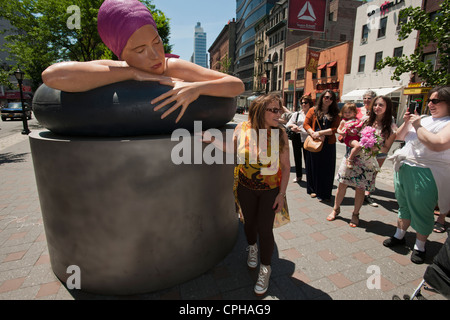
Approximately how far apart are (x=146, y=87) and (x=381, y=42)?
1026 inches

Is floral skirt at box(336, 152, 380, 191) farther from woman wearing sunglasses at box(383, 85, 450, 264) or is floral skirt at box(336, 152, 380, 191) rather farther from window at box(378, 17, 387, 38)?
window at box(378, 17, 387, 38)

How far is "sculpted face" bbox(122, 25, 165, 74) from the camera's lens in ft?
6.30

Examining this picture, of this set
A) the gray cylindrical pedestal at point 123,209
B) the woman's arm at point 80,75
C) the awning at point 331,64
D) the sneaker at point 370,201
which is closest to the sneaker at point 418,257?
the sneaker at point 370,201

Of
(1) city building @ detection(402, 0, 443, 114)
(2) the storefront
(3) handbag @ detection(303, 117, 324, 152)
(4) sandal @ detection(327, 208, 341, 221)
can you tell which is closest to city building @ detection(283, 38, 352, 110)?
(1) city building @ detection(402, 0, 443, 114)

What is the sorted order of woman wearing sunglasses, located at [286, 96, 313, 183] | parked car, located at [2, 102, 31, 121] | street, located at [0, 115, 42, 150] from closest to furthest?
woman wearing sunglasses, located at [286, 96, 313, 183]
street, located at [0, 115, 42, 150]
parked car, located at [2, 102, 31, 121]

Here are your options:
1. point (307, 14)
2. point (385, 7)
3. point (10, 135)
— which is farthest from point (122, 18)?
point (385, 7)

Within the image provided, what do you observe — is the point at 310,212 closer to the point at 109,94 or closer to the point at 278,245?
the point at 278,245

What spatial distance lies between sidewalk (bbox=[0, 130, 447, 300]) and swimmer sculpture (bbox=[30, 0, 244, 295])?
29 centimetres

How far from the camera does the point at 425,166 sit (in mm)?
2613

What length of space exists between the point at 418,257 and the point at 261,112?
2.41 m

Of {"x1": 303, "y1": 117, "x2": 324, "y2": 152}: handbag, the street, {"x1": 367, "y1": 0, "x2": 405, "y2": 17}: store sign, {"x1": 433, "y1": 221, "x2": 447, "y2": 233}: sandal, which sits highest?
{"x1": 367, "y1": 0, "x2": 405, "y2": 17}: store sign

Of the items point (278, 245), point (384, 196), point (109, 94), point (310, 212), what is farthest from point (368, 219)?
point (109, 94)

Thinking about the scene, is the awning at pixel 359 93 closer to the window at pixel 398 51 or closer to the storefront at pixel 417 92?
the storefront at pixel 417 92

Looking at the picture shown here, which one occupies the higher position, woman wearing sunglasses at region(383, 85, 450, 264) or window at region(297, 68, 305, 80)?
window at region(297, 68, 305, 80)
